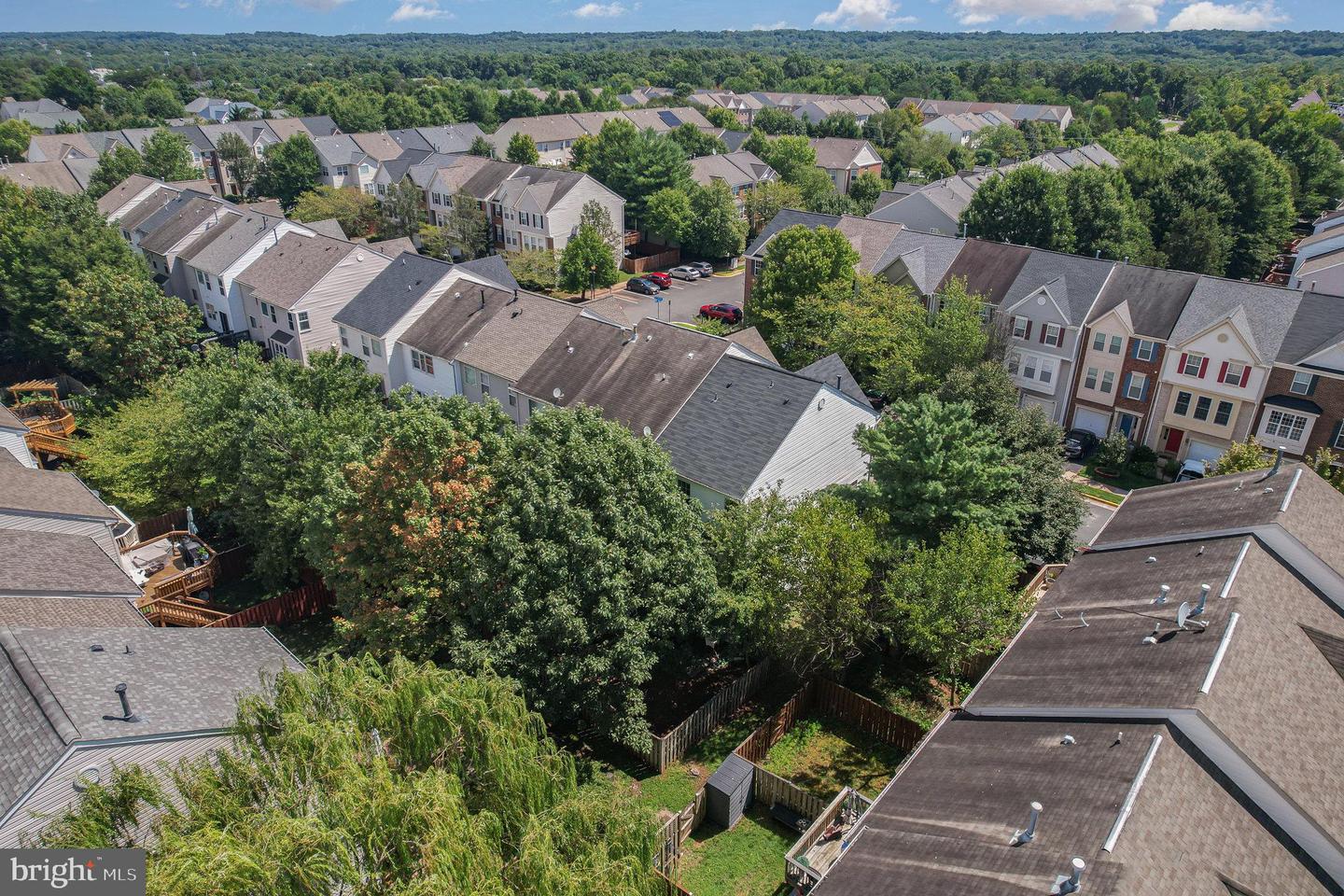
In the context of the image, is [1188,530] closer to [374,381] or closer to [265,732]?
[265,732]

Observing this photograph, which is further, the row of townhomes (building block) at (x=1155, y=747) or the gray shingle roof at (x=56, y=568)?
the gray shingle roof at (x=56, y=568)

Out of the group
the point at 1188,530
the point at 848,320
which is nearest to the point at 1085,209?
the point at 848,320

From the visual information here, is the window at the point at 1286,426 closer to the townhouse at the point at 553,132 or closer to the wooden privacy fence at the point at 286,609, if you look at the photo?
the wooden privacy fence at the point at 286,609

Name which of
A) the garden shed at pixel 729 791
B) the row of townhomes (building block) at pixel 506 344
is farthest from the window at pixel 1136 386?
the garden shed at pixel 729 791

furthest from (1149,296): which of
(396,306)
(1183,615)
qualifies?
(396,306)

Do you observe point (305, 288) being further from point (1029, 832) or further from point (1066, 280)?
point (1029, 832)

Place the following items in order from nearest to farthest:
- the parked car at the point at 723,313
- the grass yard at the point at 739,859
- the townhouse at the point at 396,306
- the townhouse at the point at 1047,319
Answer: the grass yard at the point at 739,859
the townhouse at the point at 1047,319
the townhouse at the point at 396,306
the parked car at the point at 723,313

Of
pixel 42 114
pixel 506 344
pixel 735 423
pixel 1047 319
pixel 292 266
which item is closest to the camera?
pixel 735 423
